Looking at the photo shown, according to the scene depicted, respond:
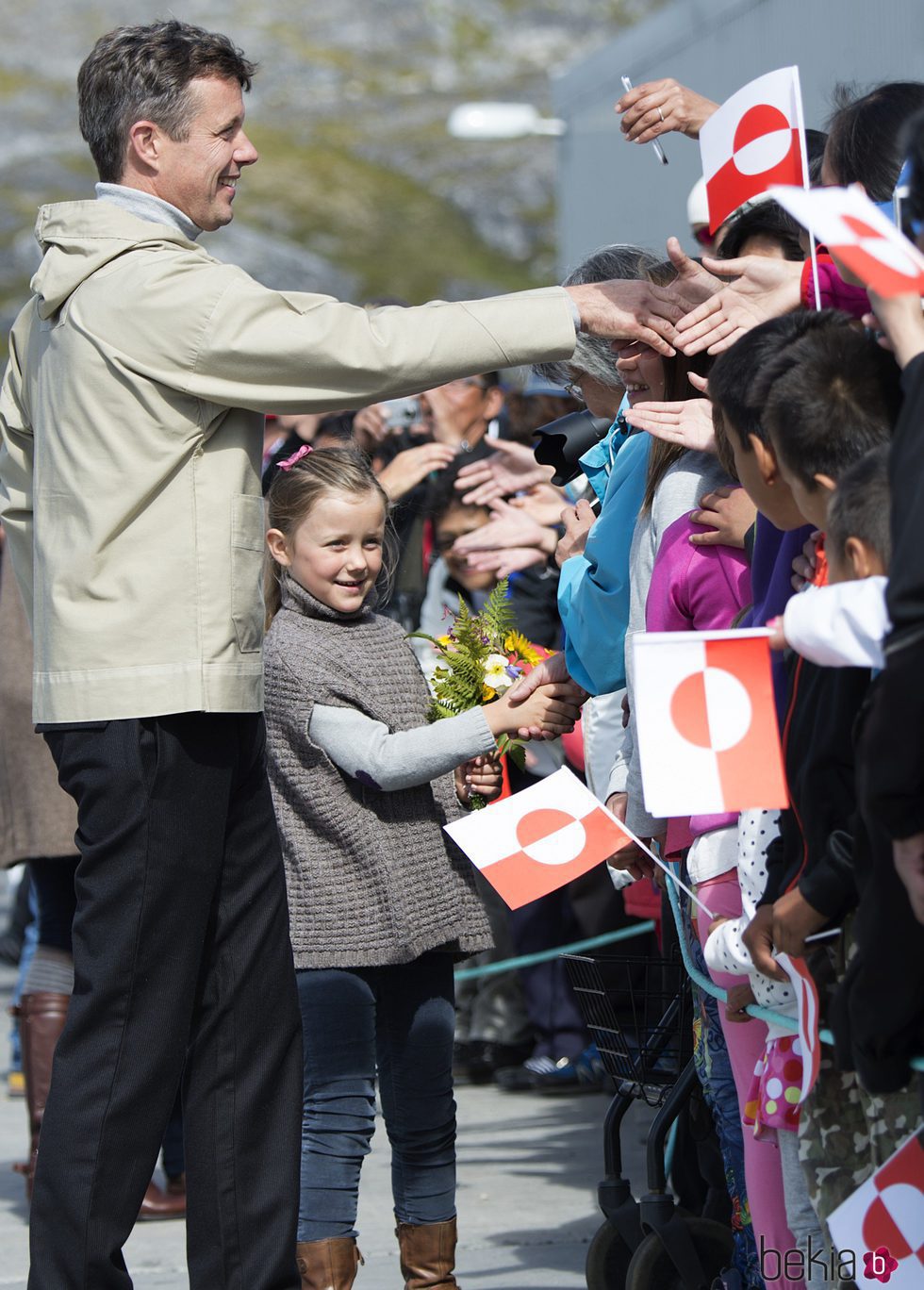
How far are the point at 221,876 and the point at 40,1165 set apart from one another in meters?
0.60

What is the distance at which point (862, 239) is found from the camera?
2.27m

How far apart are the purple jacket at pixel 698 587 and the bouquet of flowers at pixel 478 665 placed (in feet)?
2.46

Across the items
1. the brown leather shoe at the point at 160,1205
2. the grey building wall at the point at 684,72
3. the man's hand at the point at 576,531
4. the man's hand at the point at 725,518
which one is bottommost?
the brown leather shoe at the point at 160,1205

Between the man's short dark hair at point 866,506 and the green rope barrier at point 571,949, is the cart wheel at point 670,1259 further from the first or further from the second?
the man's short dark hair at point 866,506

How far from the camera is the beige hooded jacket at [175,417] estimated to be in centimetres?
321

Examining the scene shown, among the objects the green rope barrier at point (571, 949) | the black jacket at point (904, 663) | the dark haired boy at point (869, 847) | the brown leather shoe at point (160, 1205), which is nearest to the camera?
the black jacket at point (904, 663)

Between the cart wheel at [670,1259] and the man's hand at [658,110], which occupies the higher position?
the man's hand at [658,110]

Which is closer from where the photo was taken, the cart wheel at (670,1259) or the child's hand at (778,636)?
the child's hand at (778,636)

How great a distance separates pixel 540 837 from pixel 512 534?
2354 millimetres

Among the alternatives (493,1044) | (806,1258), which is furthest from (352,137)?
(806,1258)

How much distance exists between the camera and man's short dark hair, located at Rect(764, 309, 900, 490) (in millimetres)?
2500

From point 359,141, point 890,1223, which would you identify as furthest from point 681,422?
point 359,141

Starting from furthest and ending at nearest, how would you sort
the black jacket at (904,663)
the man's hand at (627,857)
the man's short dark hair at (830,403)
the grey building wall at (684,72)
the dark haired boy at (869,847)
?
the grey building wall at (684,72), the man's hand at (627,857), the man's short dark hair at (830,403), the dark haired boy at (869,847), the black jacket at (904,663)

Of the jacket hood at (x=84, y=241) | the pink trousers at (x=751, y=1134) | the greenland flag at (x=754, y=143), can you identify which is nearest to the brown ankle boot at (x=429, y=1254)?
the pink trousers at (x=751, y=1134)
